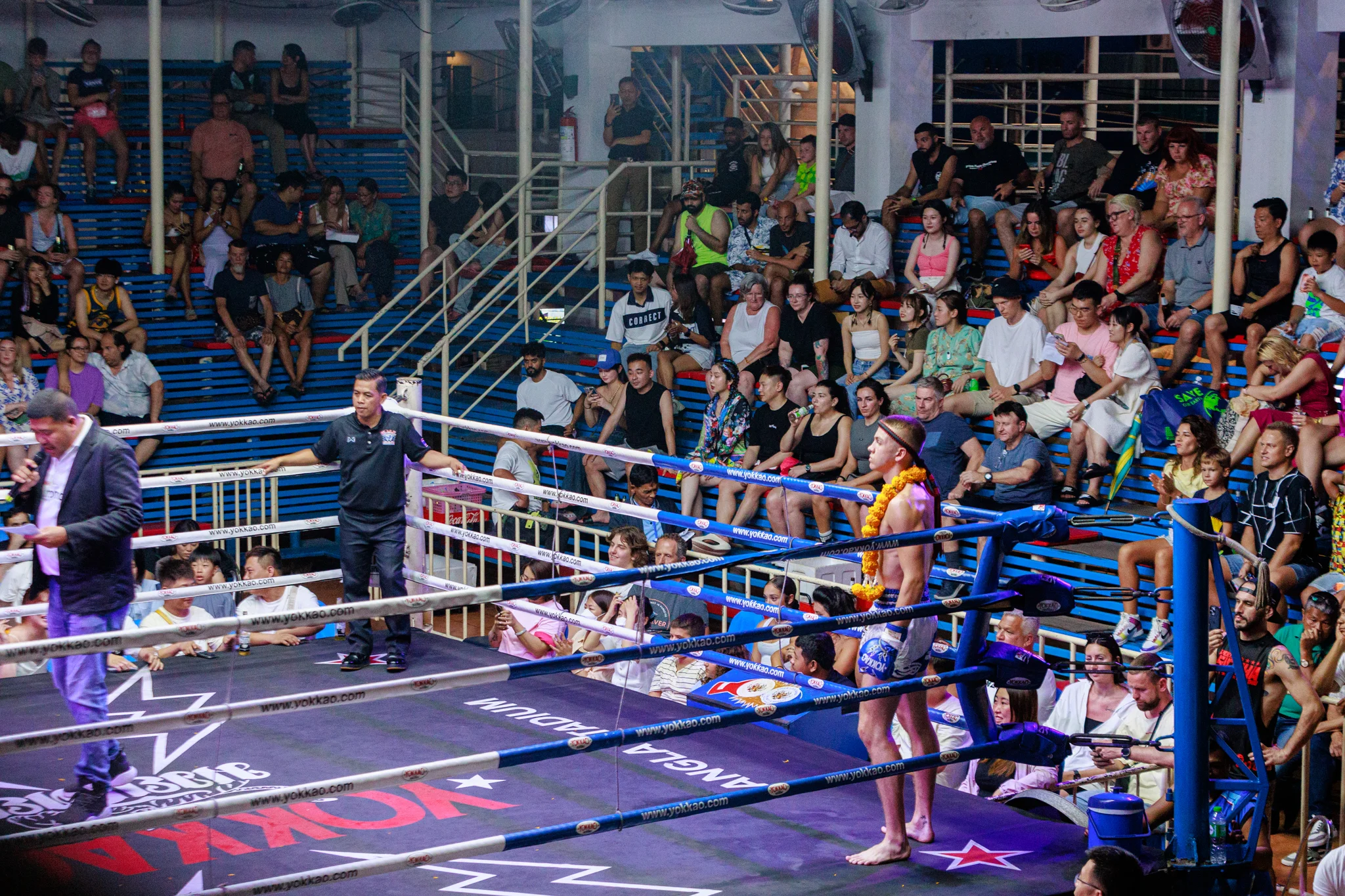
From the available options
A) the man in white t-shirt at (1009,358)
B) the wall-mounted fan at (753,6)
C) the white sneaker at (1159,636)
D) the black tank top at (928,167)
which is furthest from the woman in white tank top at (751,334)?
the white sneaker at (1159,636)

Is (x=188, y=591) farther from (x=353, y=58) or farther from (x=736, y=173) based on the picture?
(x=353, y=58)

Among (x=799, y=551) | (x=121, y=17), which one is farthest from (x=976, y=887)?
(x=121, y=17)

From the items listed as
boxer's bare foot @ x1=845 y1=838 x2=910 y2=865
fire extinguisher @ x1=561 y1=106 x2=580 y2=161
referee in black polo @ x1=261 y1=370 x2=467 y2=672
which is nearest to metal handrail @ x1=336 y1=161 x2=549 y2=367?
fire extinguisher @ x1=561 y1=106 x2=580 y2=161

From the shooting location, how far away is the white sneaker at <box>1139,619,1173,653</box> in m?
8.46

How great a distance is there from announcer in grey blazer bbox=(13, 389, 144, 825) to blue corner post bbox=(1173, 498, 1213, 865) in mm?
3580

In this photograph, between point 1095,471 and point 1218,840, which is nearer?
point 1218,840

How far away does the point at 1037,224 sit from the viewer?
39.8ft

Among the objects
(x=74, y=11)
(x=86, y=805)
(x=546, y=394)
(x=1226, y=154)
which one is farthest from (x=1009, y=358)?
(x=74, y=11)

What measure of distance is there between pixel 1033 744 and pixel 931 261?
777 cm

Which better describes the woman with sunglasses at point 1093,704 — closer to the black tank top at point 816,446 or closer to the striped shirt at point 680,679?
the striped shirt at point 680,679

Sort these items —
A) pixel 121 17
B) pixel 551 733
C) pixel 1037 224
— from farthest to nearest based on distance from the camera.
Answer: pixel 121 17 < pixel 1037 224 < pixel 551 733

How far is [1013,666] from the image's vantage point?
522 centimetres

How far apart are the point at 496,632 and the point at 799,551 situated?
400 cm

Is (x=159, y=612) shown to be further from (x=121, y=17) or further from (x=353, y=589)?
(x=121, y=17)
